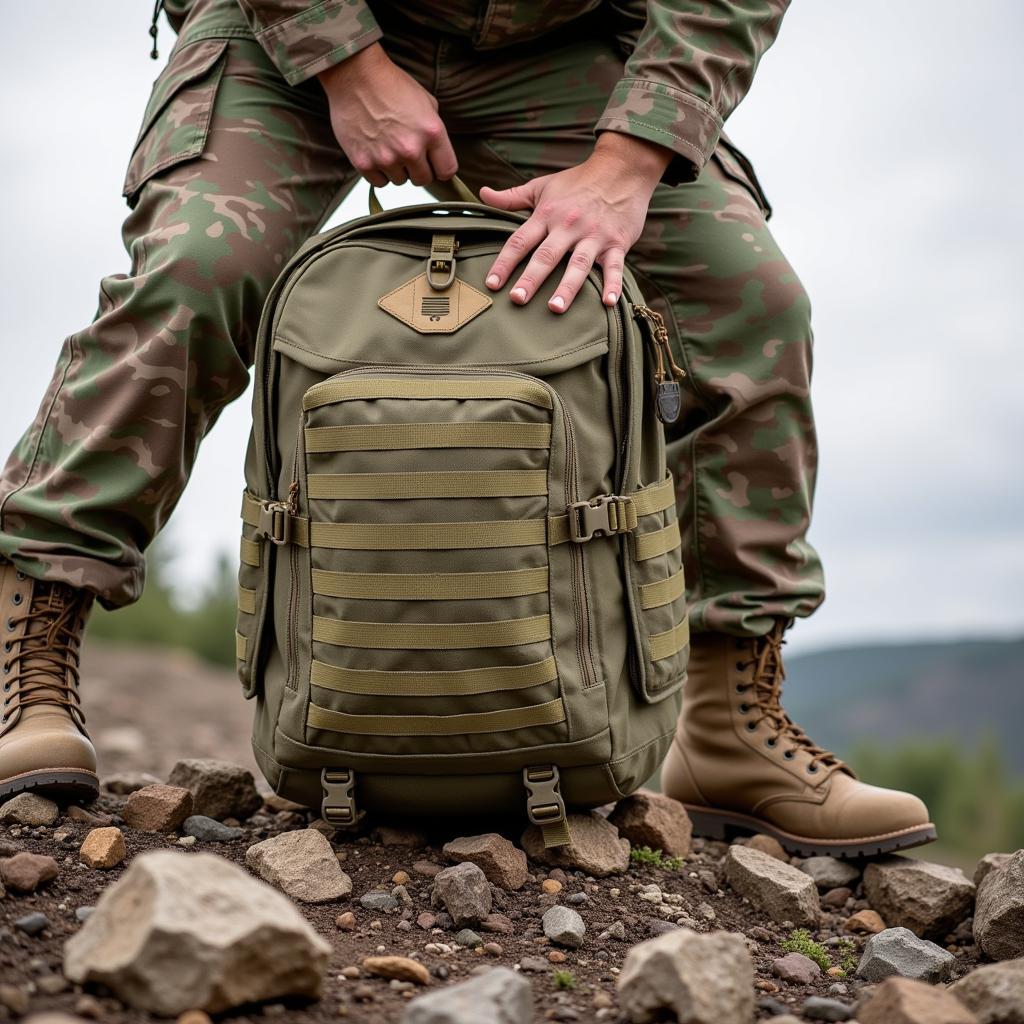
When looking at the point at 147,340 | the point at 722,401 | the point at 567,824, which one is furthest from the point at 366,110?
the point at 567,824

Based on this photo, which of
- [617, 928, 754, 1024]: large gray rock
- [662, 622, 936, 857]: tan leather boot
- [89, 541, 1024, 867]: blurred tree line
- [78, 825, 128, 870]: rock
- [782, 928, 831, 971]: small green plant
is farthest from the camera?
[89, 541, 1024, 867]: blurred tree line

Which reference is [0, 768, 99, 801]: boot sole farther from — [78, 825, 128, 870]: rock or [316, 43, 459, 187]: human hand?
[316, 43, 459, 187]: human hand

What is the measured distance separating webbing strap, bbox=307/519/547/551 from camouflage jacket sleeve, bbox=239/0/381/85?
113 cm

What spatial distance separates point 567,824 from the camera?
2.53m

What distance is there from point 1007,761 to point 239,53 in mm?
56380

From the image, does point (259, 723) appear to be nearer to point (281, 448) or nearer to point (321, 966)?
point (281, 448)

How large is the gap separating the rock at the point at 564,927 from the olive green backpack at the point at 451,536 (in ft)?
0.64

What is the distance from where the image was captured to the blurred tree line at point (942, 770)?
3238 cm

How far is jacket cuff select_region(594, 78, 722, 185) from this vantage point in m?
2.65

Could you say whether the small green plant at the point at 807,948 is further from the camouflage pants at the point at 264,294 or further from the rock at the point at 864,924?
the camouflage pants at the point at 264,294

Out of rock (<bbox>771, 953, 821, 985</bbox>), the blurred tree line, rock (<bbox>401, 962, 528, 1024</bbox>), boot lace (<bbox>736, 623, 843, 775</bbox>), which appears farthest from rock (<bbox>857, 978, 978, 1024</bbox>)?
the blurred tree line

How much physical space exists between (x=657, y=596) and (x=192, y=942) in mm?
1351

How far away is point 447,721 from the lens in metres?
2.33

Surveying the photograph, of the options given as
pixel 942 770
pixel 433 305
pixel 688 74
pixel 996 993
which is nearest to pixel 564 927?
pixel 996 993
